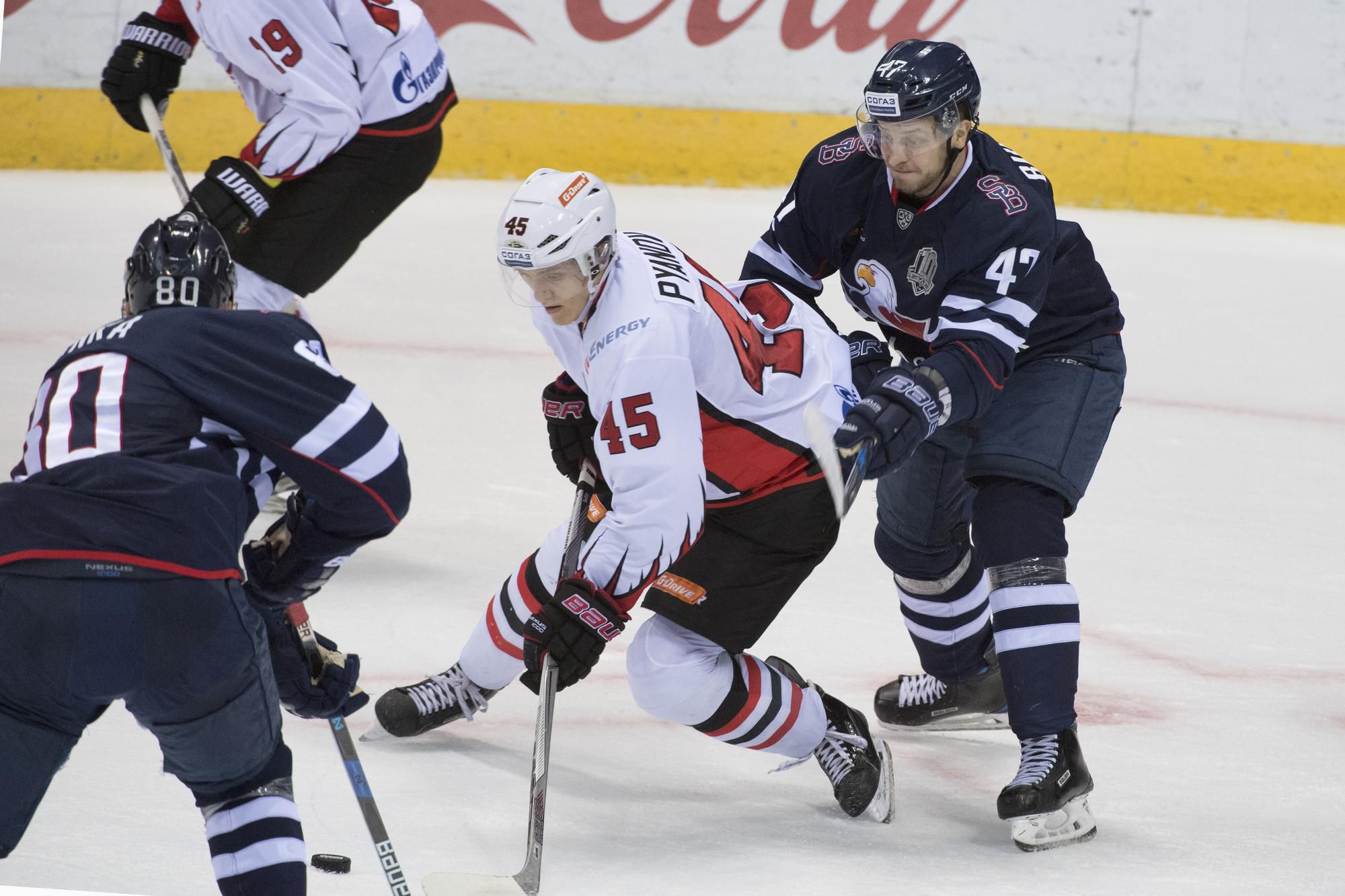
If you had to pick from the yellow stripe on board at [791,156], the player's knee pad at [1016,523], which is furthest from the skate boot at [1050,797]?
the yellow stripe on board at [791,156]

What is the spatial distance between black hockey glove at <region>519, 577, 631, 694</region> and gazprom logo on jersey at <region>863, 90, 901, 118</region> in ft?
2.76

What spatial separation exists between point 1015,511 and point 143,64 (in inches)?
92.8

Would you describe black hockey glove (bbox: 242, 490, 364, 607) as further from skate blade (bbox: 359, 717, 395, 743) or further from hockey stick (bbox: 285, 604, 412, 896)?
skate blade (bbox: 359, 717, 395, 743)

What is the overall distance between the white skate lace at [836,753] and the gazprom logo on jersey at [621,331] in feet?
2.41

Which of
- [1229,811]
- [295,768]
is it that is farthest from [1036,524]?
[295,768]

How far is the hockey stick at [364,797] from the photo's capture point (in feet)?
6.62

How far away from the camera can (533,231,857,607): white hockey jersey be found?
221 cm

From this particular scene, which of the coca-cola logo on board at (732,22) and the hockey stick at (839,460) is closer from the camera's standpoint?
the hockey stick at (839,460)

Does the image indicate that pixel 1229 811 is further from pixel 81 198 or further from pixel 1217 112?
pixel 1217 112

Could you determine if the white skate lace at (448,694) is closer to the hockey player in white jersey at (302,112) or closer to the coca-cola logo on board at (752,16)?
the hockey player in white jersey at (302,112)

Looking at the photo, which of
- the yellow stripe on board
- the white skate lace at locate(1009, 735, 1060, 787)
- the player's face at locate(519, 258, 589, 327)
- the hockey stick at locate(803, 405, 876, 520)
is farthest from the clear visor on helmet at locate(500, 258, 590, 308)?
the yellow stripe on board

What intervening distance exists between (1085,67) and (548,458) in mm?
4696

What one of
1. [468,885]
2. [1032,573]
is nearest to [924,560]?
[1032,573]

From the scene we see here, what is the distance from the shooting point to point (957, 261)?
2527 mm
